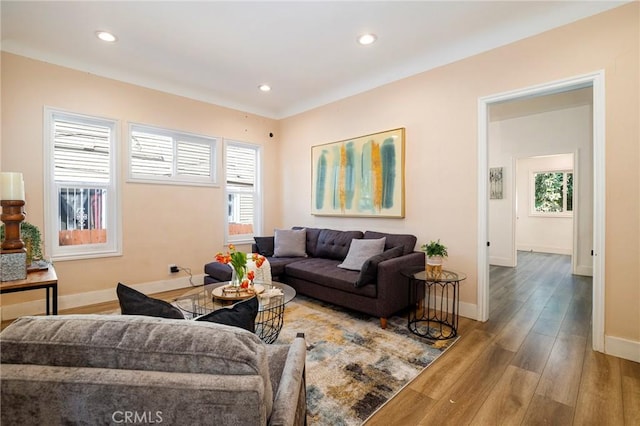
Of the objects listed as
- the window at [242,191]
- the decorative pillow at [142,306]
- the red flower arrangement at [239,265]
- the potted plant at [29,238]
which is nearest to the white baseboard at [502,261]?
the window at [242,191]

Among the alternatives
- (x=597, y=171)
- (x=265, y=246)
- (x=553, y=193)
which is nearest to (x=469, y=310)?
(x=597, y=171)

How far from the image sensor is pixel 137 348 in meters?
0.80

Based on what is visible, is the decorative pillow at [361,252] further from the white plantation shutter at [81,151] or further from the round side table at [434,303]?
the white plantation shutter at [81,151]

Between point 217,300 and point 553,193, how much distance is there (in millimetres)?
8444

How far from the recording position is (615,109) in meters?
2.37

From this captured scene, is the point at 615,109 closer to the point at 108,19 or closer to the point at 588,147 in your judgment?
the point at 588,147

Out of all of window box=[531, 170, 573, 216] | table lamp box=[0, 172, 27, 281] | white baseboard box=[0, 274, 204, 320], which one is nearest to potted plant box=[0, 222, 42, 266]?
table lamp box=[0, 172, 27, 281]

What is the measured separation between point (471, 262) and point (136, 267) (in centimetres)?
409

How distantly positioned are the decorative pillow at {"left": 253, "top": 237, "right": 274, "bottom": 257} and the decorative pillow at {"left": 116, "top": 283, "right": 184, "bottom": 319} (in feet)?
10.5

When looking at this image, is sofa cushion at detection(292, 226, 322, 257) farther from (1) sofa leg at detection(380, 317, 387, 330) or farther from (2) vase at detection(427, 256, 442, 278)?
(2) vase at detection(427, 256, 442, 278)

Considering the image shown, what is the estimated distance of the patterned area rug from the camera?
5.95 ft

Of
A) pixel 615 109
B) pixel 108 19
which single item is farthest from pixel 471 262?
pixel 108 19

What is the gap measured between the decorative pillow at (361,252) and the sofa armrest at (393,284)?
0.38 metres

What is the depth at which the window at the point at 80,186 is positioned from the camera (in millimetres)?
3389
